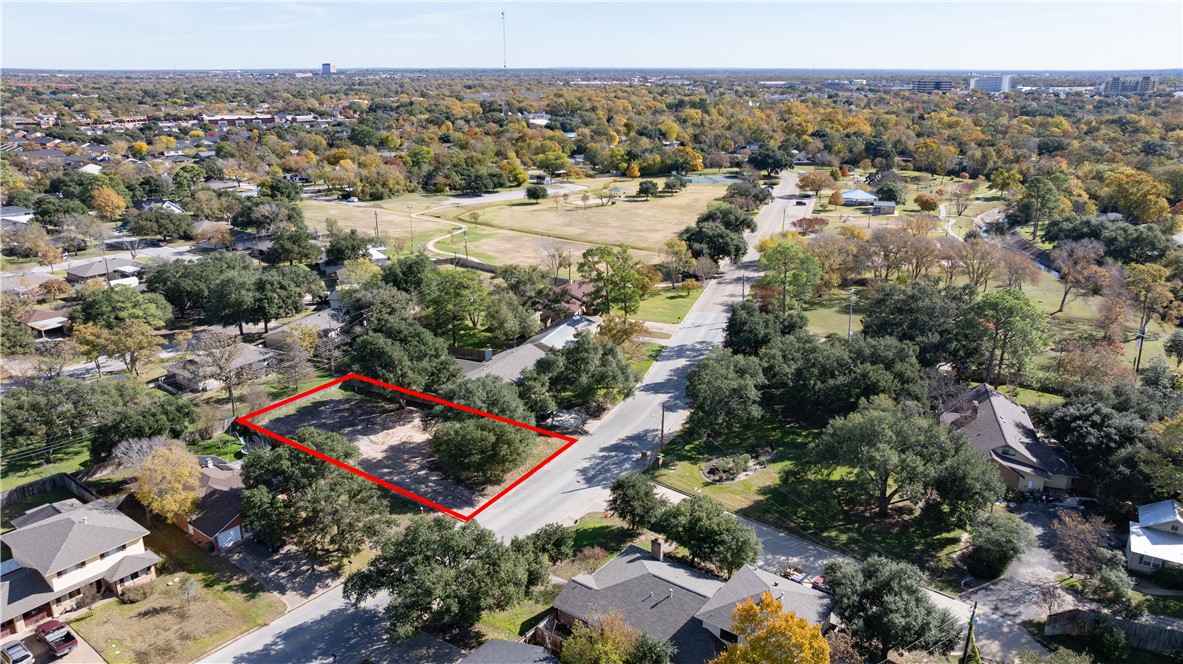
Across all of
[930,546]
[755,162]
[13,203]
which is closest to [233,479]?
[930,546]

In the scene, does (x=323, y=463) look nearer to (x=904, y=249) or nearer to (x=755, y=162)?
(x=904, y=249)

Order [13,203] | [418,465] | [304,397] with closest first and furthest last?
[418,465], [304,397], [13,203]

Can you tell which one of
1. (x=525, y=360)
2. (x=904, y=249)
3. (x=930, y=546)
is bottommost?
(x=930, y=546)

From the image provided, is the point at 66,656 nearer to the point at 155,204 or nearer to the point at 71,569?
the point at 71,569

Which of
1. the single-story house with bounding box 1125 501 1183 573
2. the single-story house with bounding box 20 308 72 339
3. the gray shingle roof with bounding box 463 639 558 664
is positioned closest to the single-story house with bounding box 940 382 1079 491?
the single-story house with bounding box 1125 501 1183 573

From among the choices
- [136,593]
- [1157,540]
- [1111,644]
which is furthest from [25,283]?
[1157,540]

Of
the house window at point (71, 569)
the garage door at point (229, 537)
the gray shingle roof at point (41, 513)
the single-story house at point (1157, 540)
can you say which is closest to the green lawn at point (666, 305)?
the single-story house at point (1157, 540)

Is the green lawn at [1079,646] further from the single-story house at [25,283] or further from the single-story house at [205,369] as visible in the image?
the single-story house at [25,283]
